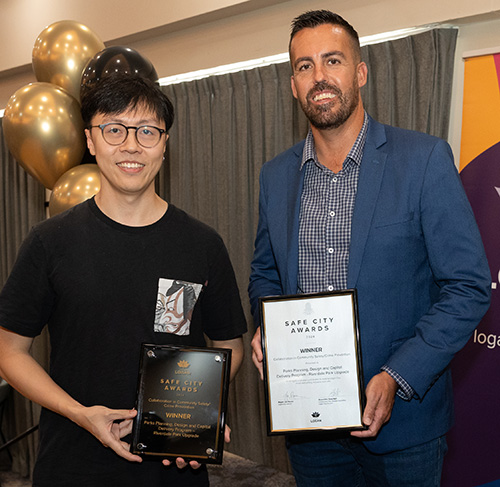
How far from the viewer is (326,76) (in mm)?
1824

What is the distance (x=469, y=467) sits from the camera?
321 centimetres

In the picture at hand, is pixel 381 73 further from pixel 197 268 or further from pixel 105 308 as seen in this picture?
pixel 105 308

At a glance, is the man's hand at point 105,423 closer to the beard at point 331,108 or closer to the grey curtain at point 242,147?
the beard at point 331,108

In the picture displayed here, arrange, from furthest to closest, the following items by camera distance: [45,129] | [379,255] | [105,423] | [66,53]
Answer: [66,53] < [45,129] < [379,255] < [105,423]

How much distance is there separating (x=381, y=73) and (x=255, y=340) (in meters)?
2.26

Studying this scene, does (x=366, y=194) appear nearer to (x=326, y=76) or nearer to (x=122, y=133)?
(x=326, y=76)

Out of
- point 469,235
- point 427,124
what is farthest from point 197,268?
point 427,124

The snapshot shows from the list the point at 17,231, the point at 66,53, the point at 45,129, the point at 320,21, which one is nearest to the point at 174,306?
the point at 320,21

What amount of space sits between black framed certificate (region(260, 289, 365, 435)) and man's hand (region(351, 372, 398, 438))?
0.02 m

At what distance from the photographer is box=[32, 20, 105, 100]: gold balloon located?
119 inches

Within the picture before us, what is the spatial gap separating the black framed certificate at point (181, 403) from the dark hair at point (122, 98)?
0.63m

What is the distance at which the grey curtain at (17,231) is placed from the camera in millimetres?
4926

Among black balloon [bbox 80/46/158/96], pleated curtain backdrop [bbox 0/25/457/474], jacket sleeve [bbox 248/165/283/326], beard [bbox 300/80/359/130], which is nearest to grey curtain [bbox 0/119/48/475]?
pleated curtain backdrop [bbox 0/25/457/474]

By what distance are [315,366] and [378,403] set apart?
19cm
